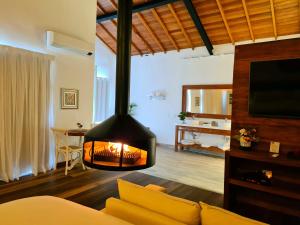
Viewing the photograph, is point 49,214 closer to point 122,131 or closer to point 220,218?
point 122,131

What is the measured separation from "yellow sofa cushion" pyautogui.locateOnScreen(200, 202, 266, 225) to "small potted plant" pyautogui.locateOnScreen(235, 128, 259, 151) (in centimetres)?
159

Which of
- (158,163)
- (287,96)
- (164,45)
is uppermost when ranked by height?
(164,45)

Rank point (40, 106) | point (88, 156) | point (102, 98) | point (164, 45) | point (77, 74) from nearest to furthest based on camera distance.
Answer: point (88, 156)
point (40, 106)
point (77, 74)
point (164, 45)
point (102, 98)

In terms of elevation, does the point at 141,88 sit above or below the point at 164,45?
below

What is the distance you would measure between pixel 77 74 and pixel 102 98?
9.23 feet

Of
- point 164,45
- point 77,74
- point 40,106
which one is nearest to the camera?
point 40,106

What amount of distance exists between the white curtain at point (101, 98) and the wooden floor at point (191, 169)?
95.6 inches

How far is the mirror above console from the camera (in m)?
6.17

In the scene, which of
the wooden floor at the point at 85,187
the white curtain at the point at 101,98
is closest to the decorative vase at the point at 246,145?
the wooden floor at the point at 85,187

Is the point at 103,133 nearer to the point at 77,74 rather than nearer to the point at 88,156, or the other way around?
the point at 88,156

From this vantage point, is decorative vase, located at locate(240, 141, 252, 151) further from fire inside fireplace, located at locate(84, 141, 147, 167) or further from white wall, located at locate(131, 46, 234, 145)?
white wall, located at locate(131, 46, 234, 145)

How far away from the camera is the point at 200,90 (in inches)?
260

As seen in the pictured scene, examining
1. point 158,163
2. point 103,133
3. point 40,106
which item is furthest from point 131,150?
point 158,163

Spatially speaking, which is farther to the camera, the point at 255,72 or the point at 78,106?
the point at 78,106
